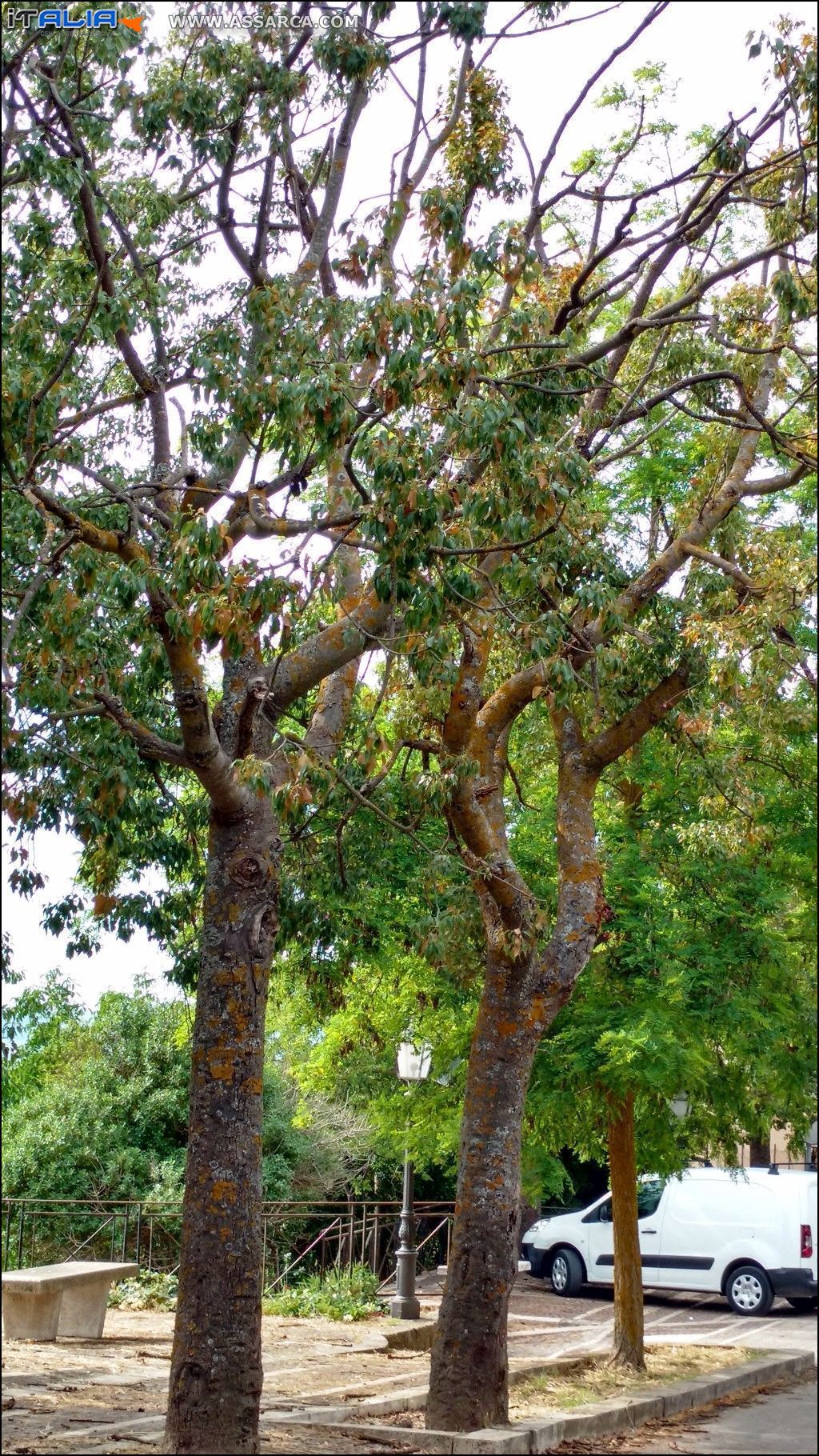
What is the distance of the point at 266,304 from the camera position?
9.37 meters

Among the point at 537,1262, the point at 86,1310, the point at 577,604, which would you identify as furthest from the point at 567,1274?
the point at 577,604

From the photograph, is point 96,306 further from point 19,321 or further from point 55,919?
point 55,919

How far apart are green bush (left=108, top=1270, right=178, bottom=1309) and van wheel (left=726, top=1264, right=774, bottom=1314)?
802 cm

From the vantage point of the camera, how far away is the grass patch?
453 inches

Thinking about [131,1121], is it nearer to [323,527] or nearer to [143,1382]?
[143,1382]

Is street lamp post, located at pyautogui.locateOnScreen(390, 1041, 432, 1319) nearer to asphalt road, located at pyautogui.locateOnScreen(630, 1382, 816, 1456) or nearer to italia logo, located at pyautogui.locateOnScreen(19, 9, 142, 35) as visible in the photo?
asphalt road, located at pyautogui.locateOnScreen(630, 1382, 816, 1456)

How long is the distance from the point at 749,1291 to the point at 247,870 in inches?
569

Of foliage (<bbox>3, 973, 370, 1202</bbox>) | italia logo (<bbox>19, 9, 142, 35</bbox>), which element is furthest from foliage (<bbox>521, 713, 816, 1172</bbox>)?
foliage (<bbox>3, 973, 370, 1202</bbox>)

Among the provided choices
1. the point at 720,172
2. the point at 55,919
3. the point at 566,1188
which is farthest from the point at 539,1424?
the point at 566,1188

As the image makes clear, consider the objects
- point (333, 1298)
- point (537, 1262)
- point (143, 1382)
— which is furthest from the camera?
point (537, 1262)

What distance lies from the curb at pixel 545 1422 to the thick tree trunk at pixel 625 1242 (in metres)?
0.71

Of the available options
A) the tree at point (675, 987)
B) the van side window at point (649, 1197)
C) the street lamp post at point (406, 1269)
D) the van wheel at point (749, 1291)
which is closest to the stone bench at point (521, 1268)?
the van side window at point (649, 1197)

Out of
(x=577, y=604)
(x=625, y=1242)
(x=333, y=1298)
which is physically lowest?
(x=333, y=1298)

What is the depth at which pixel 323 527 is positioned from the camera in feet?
30.4
